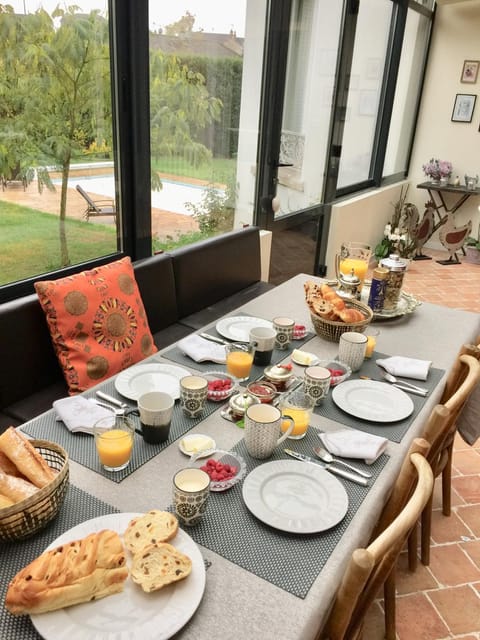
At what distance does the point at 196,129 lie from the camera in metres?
3.06

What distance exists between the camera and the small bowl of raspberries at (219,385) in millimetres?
1497

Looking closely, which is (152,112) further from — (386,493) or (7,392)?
(386,493)

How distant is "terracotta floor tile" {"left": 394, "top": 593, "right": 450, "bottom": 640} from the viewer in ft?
5.39

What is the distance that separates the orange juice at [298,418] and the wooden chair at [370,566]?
0.30 m

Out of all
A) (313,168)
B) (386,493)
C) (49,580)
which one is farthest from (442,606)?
(313,168)

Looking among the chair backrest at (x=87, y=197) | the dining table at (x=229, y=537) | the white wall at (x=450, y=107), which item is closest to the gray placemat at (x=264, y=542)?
the dining table at (x=229, y=537)

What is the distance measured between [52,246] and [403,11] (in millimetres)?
4438

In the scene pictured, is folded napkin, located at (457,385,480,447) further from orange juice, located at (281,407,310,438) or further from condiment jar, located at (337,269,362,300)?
orange juice, located at (281,407,310,438)

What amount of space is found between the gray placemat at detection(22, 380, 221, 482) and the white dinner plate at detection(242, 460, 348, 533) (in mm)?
254

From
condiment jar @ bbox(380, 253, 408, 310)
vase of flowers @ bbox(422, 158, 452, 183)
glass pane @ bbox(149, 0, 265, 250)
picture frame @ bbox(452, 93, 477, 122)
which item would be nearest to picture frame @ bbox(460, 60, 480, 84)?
picture frame @ bbox(452, 93, 477, 122)

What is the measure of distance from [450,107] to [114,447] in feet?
19.4

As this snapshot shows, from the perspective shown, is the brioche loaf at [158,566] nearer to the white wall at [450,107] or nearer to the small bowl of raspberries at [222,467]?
the small bowl of raspberries at [222,467]

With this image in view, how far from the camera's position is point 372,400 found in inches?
61.2

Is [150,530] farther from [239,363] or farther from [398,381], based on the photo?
[398,381]
